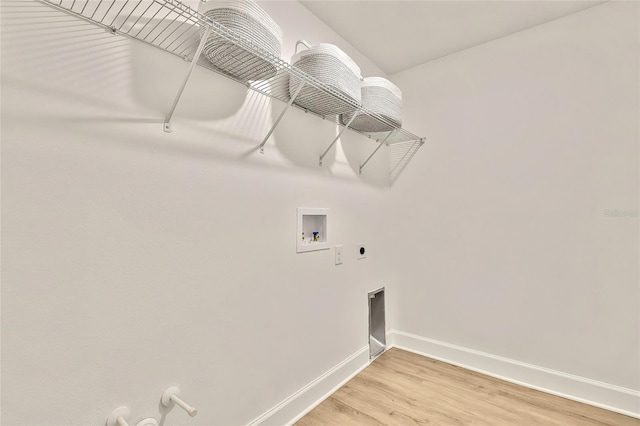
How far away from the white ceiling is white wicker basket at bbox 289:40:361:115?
0.50 meters

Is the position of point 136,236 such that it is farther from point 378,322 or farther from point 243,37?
point 378,322

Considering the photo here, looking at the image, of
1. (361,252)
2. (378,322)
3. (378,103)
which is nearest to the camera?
(378,103)

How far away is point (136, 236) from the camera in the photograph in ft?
3.19

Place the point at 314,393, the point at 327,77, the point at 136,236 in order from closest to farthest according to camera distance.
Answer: the point at 136,236
the point at 327,77
the point at 314,393

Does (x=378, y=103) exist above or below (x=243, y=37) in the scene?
above

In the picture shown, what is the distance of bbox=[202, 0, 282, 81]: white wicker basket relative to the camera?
3.34ft

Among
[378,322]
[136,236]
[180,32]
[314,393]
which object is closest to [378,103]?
[180,32]

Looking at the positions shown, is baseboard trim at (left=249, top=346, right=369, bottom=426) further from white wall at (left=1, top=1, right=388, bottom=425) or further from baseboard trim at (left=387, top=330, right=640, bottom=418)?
baseboard trim at (left=387, top=330, right=640, bottom=418)

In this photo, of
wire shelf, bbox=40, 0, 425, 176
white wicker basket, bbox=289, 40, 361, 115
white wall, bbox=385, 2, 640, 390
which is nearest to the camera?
wire shelf, bbox=40, 0, 425, 176

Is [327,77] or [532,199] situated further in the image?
[532,199]

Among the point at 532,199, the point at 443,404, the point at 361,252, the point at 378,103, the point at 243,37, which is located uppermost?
the point at 378,103

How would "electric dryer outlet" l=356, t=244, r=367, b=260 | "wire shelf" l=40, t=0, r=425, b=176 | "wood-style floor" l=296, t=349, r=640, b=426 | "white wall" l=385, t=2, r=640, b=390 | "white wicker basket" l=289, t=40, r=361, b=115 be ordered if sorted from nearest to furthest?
"wire shelf" l=40, t=0, r=425, b=176, "white wicker basket" l=289, t=40, r=361, b=115, "wood-style floor" l=296, t=349, r=640, b=426, "white wall" l=385, t=2, r=640, b=390, "electric dryer outlet" l=356, t=244, r=367, b=260

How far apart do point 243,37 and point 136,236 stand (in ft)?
2.61

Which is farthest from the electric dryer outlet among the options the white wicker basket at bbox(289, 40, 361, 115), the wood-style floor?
the white wicker basket at bbox(289, 40, 361, 115)
